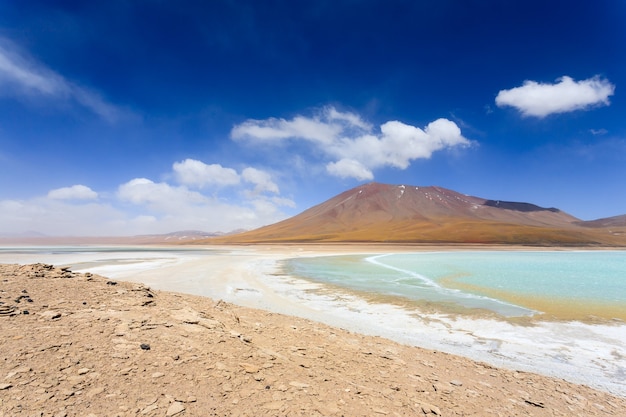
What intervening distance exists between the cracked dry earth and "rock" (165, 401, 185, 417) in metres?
0.01

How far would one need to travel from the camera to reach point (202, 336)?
6.70 metres

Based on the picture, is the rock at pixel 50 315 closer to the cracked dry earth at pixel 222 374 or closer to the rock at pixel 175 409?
the cracked dry earth at pixel 222 374

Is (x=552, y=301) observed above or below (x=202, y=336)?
below

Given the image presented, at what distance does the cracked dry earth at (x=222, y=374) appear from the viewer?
4488 mm

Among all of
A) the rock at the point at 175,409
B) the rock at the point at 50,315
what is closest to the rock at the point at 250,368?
the rock at the point at 175,409

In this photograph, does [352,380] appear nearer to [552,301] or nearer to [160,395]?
[160,395]

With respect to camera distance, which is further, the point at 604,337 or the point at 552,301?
the point at 552,301

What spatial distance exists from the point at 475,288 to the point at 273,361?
17.5 meters

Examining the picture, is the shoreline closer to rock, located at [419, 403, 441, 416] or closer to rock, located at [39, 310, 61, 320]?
rock, located at [419, 403, 441, 416]

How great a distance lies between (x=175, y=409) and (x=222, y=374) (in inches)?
41.2

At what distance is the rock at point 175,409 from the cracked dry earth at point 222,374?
0.01 metres

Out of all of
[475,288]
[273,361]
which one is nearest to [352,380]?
[273,361]

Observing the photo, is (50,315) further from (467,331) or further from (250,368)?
(467,331)

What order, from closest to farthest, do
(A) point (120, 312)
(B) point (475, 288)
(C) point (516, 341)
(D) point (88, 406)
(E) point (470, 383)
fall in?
(D) point (88, 406) → (E) point (470, 383) → (A) point (120, 312) → (C) point (516, 341) → (B) point (475, 288)
